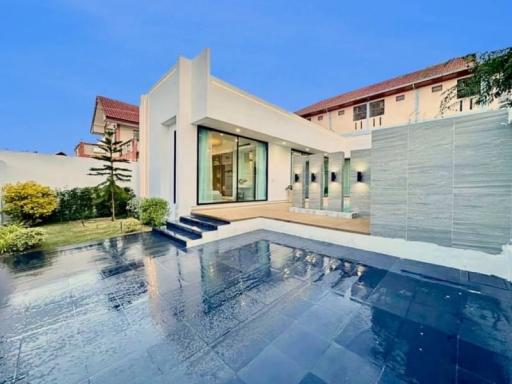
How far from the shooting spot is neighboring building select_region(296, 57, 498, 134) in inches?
546

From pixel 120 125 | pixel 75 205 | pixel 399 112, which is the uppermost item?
pixel 399 112

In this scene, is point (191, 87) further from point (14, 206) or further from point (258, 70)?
point (258, 70)

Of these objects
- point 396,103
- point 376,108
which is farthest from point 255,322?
point 376,108

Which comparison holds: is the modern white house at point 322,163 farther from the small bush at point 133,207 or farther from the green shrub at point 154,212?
the small bush at point 133,207

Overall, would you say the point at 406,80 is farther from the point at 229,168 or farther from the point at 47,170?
the point at 47,170

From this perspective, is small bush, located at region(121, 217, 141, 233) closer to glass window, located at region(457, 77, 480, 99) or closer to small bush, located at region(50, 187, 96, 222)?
small bush, located at region(50, 187, 96, 222)

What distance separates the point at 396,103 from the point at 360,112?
2.44 m

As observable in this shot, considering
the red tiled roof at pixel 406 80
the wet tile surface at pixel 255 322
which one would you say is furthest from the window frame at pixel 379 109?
the wet tile surface at pixel 255 322

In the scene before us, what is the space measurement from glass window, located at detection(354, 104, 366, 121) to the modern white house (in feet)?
6.97

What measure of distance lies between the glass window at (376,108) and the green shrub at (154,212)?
1622cm

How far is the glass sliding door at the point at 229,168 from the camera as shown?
8.95m

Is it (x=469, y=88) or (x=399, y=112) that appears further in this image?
(x=399, y=112)

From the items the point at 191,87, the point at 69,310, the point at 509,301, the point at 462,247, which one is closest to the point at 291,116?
the point at 191,87

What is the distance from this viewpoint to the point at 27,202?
802cm
